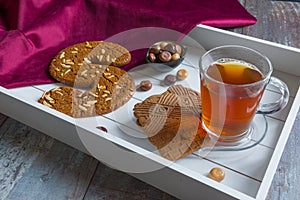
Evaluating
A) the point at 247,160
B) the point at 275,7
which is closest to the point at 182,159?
the point at 247,160

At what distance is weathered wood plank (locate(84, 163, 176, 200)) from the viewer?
1.82ft

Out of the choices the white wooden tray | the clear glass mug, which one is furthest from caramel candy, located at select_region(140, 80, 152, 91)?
Result: the clear glass mug

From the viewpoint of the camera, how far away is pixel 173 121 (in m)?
0.61

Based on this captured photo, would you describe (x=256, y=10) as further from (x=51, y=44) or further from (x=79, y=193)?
(x=79, y=193)

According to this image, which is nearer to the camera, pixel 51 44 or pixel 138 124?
pixel 138 124

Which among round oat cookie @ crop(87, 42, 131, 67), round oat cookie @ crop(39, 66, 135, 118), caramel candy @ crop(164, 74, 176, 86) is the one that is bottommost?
round oat cookie @ crop(39, 66, 135, 118)

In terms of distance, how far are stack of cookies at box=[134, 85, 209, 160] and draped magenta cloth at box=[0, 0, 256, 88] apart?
13cm

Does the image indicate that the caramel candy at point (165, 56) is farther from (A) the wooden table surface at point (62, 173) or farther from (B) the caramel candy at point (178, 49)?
(A) the wooden table surface at point (62, 173)

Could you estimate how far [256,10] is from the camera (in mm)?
904

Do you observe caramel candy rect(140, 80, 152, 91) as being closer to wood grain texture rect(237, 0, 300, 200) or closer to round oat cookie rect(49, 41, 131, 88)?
round oat cookie rect(49, 41, 131, 88)

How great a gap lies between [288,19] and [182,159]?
1.47 feet

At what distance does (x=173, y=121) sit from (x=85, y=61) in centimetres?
21

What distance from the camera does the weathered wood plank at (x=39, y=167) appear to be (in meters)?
0.57

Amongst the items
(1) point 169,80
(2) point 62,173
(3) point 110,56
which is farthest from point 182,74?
(2) point 62,173
